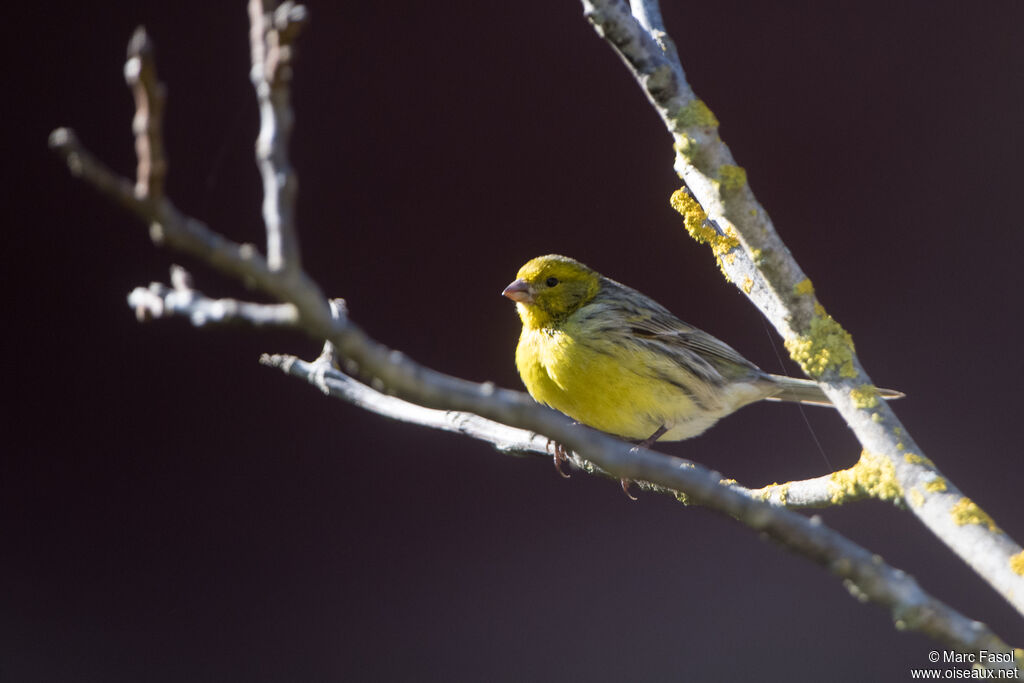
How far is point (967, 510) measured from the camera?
156 cm

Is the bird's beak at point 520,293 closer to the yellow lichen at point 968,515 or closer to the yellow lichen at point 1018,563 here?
the yellow lichen at point 968,515

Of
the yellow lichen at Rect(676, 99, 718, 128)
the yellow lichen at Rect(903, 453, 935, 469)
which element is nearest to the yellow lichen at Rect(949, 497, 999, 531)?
the yellow lichen at Rect(903, 453, 935, 469)

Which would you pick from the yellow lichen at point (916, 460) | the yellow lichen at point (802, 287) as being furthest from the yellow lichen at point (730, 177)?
the yellow lichen at point (916, 460)

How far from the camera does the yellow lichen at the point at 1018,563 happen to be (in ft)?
4.79

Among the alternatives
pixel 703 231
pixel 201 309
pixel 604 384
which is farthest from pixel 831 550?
pixel 604 384

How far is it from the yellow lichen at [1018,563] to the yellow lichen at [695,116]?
2.87 ft

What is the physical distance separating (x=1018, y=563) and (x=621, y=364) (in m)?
2.02

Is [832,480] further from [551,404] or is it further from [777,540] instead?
[551,404]

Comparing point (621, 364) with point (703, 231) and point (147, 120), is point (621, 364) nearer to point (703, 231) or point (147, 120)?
point (703, 231)

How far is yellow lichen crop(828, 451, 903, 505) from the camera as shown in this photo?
5.85 feet

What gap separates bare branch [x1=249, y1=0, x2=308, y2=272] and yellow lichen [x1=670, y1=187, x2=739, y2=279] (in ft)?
3.98

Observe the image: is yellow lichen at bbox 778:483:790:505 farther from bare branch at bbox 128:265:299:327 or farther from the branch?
bare branch at bbox 128:265:299:327

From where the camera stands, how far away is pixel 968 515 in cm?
155

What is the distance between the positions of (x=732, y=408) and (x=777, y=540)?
282 centimetres
